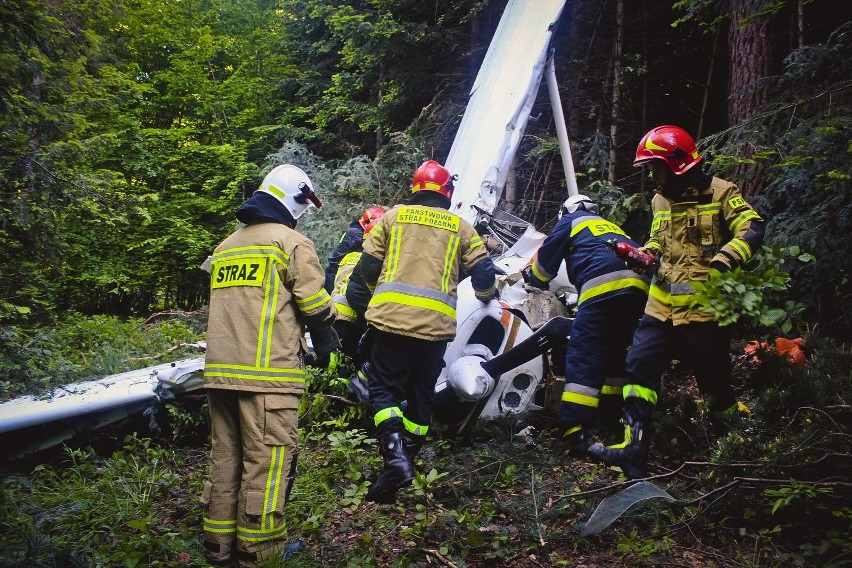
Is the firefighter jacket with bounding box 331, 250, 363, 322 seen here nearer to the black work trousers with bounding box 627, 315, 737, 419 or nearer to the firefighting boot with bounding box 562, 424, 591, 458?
the firefighting boot with bounding box 562, 424, 591, 458

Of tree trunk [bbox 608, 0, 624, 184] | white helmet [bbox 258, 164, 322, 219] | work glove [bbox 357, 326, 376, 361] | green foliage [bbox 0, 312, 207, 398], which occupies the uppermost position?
tree trunk [bbox 608, 0, 624, 184]

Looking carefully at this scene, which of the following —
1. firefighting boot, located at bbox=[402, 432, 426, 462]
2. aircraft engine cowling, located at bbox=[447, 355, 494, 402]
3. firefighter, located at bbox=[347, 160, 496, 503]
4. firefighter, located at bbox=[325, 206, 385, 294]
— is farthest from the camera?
firefighter, located at bbox=[325, 206, 385, 294]

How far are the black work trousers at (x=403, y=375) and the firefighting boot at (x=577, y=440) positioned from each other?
92 cm

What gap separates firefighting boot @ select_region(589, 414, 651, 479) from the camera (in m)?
3.33

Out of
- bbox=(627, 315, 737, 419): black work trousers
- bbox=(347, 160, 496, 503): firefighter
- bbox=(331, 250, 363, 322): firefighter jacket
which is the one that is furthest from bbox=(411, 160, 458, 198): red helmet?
bbox=(627, 315, 737, 419): black work trousers

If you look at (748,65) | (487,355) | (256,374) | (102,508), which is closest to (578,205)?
(487,355)

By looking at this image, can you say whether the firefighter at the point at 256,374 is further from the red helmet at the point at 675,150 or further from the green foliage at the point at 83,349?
the red helmet at the point at 675,150

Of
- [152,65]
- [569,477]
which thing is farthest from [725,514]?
[152,65]

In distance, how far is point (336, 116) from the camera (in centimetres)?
1120

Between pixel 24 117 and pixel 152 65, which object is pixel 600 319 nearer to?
pixel 24 117

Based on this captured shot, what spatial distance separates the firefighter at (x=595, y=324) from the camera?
376cm

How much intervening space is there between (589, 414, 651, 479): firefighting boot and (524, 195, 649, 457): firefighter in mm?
300

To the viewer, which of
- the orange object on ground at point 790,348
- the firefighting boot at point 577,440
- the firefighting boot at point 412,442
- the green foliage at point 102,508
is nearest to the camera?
the green foliage at point 102,508

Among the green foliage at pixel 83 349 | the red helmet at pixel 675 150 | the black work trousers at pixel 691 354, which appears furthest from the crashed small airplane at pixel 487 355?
the red helmet at pixel 675 150
